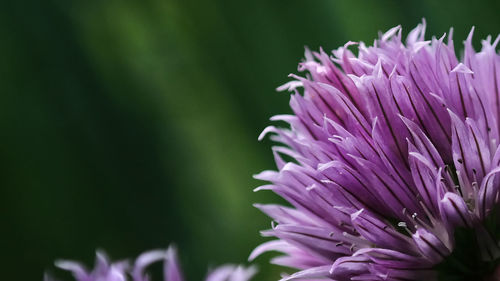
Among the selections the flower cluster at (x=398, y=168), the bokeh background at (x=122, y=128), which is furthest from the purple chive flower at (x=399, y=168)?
the bokeh background at (x=122, y=128)

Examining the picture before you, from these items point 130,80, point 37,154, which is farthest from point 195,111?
point 37,154

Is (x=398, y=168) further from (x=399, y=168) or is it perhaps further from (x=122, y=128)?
(x=122, y=128)

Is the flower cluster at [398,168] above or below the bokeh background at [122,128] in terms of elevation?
below

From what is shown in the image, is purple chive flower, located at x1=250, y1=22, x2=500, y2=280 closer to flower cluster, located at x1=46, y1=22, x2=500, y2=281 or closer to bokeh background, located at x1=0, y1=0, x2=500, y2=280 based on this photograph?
flower cluster, located at x1=46, y1=22, x2=500, y2=281

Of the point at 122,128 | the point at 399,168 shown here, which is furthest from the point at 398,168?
the point at 122,128

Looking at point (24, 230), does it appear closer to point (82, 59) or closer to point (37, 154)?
point (37, 154)

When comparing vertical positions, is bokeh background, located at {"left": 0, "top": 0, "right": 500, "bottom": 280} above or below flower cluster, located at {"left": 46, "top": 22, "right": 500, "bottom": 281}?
above

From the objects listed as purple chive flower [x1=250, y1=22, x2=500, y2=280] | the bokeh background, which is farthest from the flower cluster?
the bokeh background

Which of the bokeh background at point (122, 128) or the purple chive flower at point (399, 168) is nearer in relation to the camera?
the purple chive flower at point (399, 168)

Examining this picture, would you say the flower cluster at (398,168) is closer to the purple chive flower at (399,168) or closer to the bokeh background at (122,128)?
the purple chive flower at (399,168)
